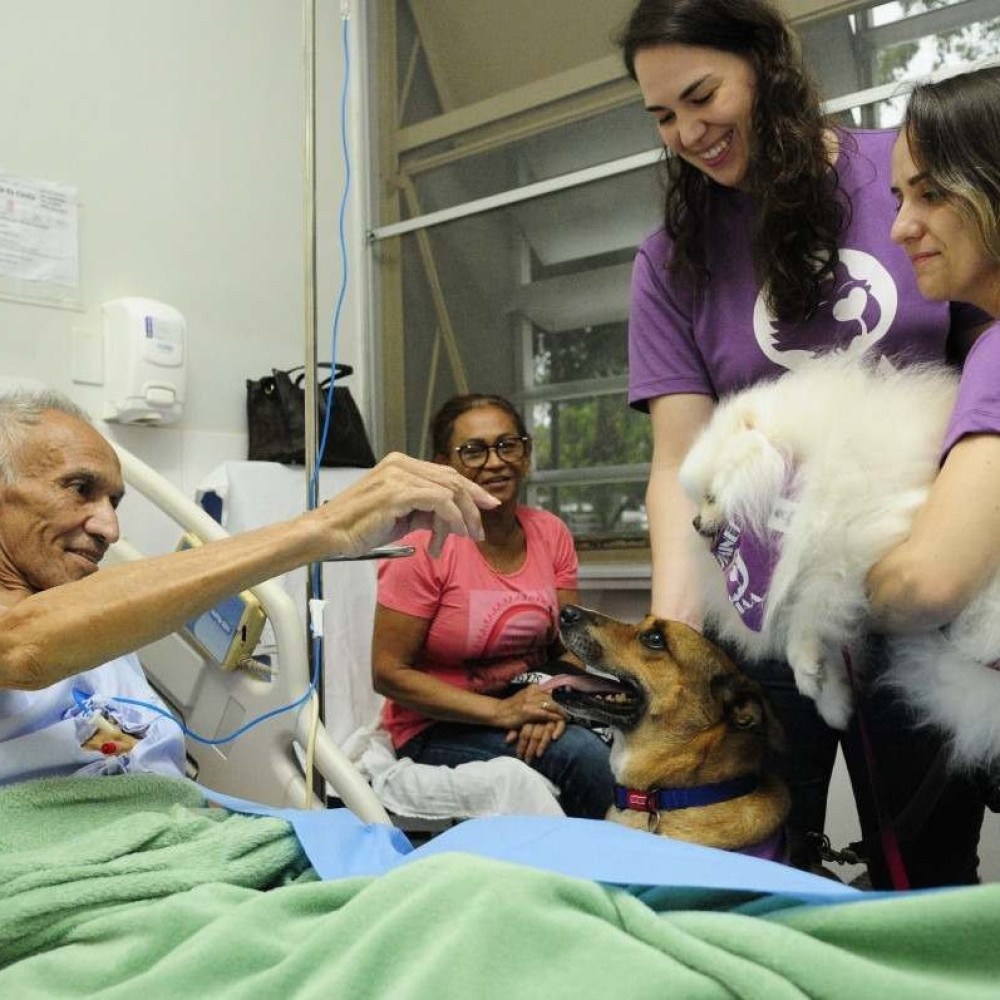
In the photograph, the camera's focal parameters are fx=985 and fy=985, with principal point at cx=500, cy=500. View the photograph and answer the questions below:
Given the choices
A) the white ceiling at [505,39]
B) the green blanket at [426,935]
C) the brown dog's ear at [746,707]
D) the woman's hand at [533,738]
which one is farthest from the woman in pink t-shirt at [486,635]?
the white ceiling at [505,39]

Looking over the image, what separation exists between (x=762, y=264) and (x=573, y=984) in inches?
39.6

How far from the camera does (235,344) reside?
3053 mm

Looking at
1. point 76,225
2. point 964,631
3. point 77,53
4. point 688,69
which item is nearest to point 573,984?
point 964,631

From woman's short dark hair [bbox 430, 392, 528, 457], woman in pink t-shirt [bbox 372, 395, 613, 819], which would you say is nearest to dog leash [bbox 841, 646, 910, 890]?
woman in pink t-shirt [bbox 372, 395, 613, 819]

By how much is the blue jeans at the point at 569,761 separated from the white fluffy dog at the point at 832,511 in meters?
1.06

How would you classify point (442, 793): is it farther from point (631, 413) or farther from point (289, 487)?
point (631, 413)

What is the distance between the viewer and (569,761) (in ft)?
7.27

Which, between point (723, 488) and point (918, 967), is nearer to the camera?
point (918, 967)

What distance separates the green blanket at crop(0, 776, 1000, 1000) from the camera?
624 mm

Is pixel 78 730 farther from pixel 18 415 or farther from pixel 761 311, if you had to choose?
pixel 761 311

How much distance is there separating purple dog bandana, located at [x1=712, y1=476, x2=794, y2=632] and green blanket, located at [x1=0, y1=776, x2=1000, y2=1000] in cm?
50

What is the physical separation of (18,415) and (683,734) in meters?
1.11

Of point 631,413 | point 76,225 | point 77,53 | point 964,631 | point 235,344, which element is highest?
point 77,53

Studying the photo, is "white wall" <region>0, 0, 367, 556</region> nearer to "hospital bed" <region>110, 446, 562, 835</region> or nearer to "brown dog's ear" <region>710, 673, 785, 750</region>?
"hospital bed" <region>110, 446, 562, 835</region>
